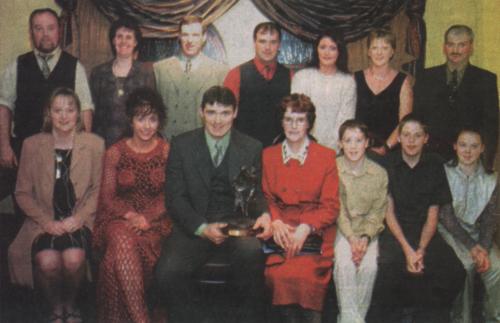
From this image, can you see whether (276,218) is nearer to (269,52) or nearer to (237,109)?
(237,109)

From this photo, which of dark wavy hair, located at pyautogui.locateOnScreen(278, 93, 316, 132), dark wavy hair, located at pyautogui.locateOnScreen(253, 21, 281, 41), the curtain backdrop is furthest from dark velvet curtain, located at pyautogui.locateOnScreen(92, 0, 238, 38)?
dark wavy hair, located at pyautogui.locateOnScreen(278, 93, 316, 132)

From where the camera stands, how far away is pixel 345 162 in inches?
164

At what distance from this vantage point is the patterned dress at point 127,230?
13.0 ft

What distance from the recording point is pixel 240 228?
4.02 meters

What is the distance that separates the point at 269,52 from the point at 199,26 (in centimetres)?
47

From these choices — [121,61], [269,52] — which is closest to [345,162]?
[269,52]

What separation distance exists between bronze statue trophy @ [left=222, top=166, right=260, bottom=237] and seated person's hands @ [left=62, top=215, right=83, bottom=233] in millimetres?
917

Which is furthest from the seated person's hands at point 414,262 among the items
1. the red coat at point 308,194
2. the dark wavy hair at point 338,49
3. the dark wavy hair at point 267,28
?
the dark wavy hair at point 267,28

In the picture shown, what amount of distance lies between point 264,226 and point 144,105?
1.06m

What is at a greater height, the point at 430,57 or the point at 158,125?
the point at 430,57

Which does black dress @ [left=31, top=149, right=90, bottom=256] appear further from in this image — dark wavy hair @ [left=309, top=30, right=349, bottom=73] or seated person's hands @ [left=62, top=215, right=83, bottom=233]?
dark wavy hair @ [left=309, top=30, right=349, bottom=73]

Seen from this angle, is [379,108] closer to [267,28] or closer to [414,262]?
[267,28]

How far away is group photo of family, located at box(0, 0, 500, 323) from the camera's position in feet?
13.2

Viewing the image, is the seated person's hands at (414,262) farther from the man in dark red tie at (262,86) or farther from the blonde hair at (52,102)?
the blonde hair at (52,102)
